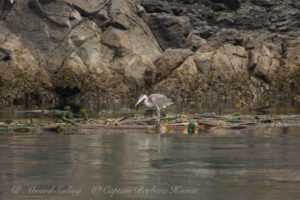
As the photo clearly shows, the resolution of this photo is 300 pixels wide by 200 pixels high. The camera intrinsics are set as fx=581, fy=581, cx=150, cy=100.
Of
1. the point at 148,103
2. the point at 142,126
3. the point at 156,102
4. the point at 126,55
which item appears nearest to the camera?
the point at 142,126

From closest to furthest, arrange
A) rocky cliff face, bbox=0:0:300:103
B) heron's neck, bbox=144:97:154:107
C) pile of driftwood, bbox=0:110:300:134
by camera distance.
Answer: pile of driftwood, bbox=0:110:300:134
heron's neck, bbox=144:97:154:107
rocky cliff face, bbox=0:0:300:103

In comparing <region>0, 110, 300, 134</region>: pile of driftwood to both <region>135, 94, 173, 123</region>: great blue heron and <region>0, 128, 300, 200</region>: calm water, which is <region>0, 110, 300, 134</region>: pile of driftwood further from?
<region>0, 128, 300, 200</region>: calm water

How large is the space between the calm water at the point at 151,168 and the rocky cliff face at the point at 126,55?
2944 cm

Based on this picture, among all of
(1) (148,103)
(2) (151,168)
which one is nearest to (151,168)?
(2) (151,168)

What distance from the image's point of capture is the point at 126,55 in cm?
4578

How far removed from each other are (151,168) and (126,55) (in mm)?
38333

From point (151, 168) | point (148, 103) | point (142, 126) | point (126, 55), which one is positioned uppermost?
point (126, 55)

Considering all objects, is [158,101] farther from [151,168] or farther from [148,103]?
[151,168]

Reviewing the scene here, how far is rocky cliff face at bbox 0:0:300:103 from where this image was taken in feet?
140

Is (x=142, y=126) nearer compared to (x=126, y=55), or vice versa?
(x=142, y=126)

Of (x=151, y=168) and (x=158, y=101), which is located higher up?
(x=158, y=101)

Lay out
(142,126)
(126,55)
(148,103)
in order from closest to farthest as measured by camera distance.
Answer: (142,126), (148,103), (126,55)

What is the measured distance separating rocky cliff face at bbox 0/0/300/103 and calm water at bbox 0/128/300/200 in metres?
29.4

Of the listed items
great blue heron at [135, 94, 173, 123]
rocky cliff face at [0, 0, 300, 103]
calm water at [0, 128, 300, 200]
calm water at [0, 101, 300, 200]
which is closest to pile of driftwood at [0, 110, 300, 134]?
great blue heron at [135, 94, 173, 123]
